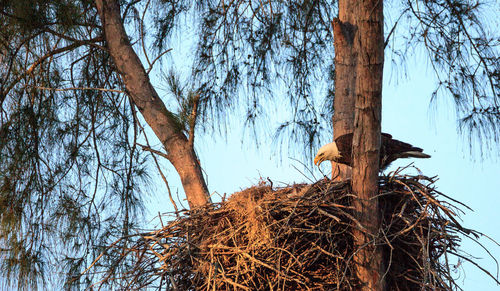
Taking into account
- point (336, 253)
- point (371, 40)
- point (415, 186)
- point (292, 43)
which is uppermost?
point (292, 43)

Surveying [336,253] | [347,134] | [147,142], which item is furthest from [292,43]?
[336,253]

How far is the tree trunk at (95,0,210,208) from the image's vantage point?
3564mm

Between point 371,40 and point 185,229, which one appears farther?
point 185,229

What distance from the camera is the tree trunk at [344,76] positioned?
3.31m

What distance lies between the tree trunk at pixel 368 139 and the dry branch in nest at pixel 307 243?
5 centimetres

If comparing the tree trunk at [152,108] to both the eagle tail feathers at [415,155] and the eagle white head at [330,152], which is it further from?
the eagle tail feathers at [415,155]

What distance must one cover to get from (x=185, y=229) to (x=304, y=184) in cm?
60

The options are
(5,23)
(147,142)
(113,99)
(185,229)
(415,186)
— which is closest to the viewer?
(415,186)

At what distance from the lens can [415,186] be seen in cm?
273

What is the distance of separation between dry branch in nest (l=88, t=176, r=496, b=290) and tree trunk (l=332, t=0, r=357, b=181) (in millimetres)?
564

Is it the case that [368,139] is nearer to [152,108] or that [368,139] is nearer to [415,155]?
[415,155]

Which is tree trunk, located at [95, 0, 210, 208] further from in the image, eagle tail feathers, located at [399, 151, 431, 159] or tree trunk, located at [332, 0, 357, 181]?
eagle tail feathers, located at [399, 151, 431, 159]

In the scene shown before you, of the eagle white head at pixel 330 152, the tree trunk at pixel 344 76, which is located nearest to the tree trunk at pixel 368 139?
the eagle white head at pixel 330 152

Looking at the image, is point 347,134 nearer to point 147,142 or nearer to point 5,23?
point 147,142
